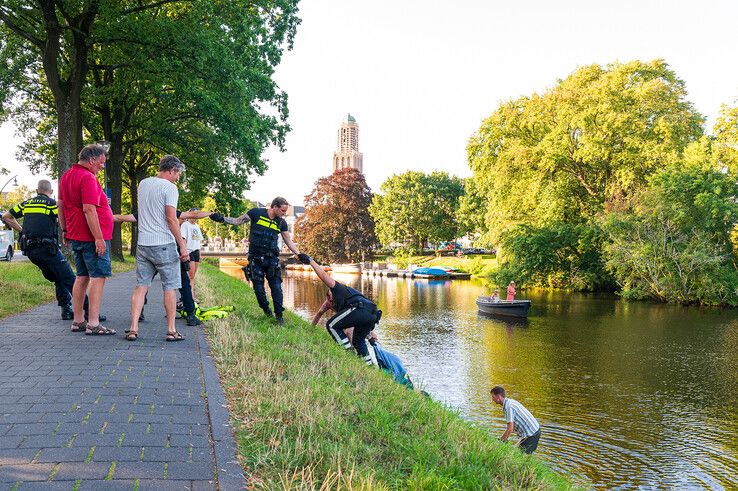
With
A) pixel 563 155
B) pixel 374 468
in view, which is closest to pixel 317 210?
pixel 563 155

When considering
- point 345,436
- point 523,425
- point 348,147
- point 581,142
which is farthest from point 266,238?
point 348,147

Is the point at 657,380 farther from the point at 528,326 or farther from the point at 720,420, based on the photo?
the point at 528,326

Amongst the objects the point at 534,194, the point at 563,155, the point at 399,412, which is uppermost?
the point at 563,155

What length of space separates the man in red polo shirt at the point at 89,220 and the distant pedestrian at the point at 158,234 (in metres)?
0.41

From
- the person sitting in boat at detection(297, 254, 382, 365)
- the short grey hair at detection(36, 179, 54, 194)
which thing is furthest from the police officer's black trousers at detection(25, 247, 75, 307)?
the person sitting in boat at detection(297, 254, 382, 365)

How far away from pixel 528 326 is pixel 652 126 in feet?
62.9

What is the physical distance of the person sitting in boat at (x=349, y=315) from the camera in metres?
7.88

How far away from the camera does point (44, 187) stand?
7.87 metres

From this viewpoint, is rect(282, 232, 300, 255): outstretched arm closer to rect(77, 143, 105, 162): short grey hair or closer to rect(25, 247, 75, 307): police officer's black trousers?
rect(77, 143, 105, 162): short grey hair

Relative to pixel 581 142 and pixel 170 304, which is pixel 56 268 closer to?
pixel 170 304

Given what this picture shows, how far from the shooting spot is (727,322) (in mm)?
24016

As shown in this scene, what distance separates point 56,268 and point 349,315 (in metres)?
4.17

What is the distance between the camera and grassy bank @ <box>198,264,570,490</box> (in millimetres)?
3172

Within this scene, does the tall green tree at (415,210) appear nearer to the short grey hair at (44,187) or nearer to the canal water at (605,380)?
the canal water at (605,380)
